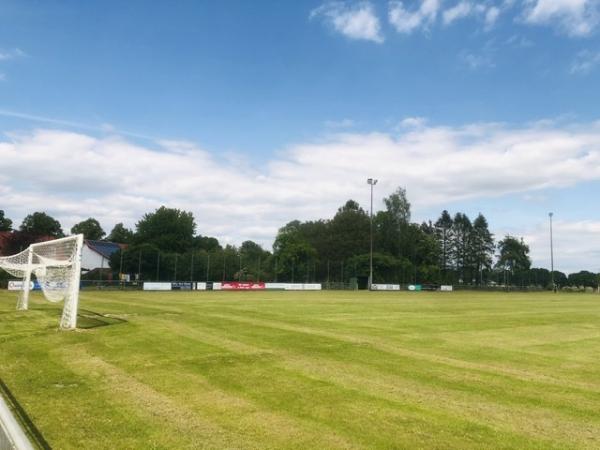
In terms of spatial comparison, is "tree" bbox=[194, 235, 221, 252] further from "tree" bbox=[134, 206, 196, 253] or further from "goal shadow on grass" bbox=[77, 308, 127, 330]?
"goal shadow on grass" bbox=[77, 308, 127, 330]

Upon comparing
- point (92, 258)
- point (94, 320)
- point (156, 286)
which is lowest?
point (94, 320)

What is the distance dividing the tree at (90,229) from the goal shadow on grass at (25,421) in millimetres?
158131

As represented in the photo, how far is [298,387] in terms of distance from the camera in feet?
36.8

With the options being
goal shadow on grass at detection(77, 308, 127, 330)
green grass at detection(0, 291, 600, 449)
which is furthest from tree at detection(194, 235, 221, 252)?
green grass at detection(0, 291, 600, 449)

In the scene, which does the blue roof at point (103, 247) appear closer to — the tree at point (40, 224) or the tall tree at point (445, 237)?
the tree at point (40, 224)

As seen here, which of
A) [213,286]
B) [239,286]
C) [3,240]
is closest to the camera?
[213,286]

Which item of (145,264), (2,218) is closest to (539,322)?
(145,264)

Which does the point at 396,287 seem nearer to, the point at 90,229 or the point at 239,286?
the point at 239,286

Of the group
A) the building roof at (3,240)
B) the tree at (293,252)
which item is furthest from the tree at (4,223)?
the tree at (293,252)

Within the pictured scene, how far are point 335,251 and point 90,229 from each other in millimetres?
80783

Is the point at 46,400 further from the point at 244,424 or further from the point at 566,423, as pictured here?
the point at 566,423

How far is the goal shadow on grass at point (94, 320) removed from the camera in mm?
21516

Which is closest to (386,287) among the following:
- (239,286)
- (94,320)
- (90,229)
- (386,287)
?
(386,287)

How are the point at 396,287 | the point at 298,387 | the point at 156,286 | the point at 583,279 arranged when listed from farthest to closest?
the point at 583,279 < the point at 396,287 < the point at 156,286 < the point at 298,387
